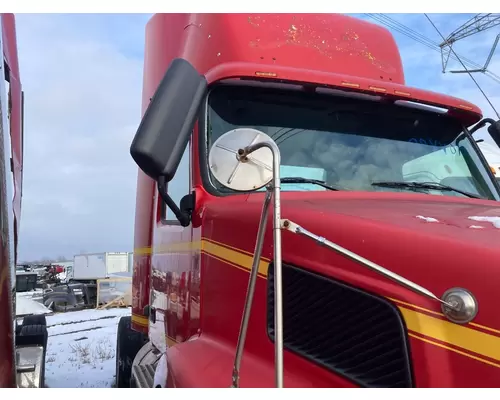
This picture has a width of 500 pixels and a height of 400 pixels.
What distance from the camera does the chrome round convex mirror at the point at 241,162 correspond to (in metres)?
2.31

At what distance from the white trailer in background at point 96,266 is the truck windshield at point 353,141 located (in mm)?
23300

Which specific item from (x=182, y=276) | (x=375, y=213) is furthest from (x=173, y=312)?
(x=375, y=213)

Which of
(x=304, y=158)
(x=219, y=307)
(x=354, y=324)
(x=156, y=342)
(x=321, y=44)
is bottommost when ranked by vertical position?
(x=156, y=342)

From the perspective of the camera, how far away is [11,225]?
9.62 ft

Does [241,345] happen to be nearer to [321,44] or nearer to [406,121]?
[406,121]

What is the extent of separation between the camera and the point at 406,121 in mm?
3172

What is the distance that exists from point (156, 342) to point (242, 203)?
67.3 inches

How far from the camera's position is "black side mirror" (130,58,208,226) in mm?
1987

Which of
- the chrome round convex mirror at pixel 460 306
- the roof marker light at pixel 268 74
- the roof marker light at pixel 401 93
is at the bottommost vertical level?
the chrome round convex mirror at pixel 460 306

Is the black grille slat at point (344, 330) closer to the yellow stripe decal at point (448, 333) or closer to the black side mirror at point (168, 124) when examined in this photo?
the yellow stripe decal at point (448, 333)

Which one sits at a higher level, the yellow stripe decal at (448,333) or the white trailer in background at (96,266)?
the yellow stripe decal at (448,333)

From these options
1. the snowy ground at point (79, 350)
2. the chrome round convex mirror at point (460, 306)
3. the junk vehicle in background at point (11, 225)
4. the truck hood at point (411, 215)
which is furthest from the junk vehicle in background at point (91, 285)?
the chrome round convex mirror at point (460, 306)
